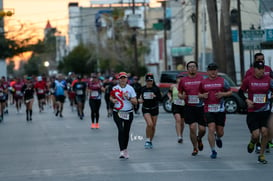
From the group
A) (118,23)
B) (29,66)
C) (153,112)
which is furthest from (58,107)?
(29,66)

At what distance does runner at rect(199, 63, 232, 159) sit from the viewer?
14.4 meters

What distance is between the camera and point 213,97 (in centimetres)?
1445

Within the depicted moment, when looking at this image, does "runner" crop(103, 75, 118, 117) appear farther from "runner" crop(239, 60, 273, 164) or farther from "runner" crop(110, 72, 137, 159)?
"runner" crop(239, 60, 273, 164)

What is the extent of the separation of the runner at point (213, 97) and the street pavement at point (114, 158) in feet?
2.07

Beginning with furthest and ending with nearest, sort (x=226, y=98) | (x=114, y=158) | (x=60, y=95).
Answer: (x=60, y=95), (x=226, y=98), (x=114, y=158)

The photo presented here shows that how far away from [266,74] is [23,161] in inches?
201

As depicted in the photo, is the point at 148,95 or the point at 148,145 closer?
the point at 148,145

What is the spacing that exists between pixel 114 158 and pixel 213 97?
2.37 meters

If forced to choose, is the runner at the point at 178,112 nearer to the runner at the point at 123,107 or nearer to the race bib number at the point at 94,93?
the runner at the point at 123,107

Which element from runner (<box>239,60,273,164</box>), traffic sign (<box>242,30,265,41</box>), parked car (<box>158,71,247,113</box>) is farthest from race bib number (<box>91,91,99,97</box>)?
runner (<box>239,60,273,164</box>)

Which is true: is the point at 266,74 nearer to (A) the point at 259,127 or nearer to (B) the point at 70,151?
(A) the point at 259,127

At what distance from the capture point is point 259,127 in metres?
13.9

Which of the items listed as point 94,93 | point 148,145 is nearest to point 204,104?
point 148,145

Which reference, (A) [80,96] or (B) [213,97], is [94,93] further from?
(B) [213,97]
